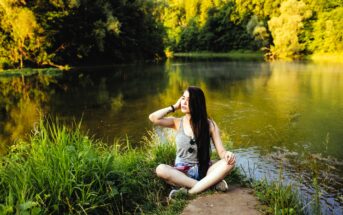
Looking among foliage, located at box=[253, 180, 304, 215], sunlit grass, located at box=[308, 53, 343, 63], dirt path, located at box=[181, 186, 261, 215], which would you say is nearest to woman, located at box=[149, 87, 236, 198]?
dirt path, located at box=[181, 186, 261, 215]

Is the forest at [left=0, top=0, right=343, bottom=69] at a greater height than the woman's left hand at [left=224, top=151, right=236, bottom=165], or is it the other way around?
the forest at [left=0, top=0, right=343, bottom=69]

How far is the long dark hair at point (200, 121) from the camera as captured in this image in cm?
459

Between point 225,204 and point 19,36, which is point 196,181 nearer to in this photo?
point 225,204

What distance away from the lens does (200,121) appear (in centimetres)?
462

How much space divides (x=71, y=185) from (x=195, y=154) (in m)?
1.58

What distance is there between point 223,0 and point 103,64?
39076 mm

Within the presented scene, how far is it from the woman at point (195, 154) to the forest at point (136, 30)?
25.6 metres

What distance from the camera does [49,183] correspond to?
3.99 meters

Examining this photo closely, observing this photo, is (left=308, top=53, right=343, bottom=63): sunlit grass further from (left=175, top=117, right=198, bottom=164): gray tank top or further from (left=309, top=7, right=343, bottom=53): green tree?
(left=175, top=117, right=198, bottom=164): gray tank top

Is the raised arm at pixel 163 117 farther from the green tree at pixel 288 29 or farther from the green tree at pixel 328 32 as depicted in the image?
the green tree at pixel 328 32

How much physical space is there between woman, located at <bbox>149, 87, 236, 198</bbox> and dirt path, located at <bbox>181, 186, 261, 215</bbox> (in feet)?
0.50

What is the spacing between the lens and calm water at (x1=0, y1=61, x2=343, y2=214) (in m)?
7.12

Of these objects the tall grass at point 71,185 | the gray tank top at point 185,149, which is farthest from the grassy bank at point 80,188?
the gray tank top at point 185,149

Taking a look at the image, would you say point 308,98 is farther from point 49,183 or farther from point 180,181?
point 49,183
